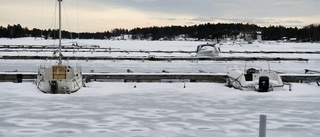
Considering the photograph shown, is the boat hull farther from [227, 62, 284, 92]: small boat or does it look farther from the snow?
the snow

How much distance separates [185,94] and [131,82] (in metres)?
5.13

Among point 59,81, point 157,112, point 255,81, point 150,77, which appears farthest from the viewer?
point 150,77

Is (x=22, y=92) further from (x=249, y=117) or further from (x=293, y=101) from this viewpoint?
(x=293, y=101)

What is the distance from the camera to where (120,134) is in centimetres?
845

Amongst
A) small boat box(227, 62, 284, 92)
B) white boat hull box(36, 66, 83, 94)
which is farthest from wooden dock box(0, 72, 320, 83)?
white boat hull box(36, 66, 83, 94)

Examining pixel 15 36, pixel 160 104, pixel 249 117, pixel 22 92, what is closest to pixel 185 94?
pixel 160 104

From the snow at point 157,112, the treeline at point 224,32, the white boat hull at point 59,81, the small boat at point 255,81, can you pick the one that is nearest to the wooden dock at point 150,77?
the small boat at point 255,81

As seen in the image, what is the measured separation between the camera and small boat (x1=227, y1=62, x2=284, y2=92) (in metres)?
15.9

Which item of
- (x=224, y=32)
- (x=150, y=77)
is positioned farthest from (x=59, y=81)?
(x=224, y=32)

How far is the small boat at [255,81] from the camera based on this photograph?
1593 cm

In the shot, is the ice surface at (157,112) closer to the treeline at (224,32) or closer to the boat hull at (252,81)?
the boat hull at (252,81)

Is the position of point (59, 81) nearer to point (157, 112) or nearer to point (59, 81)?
point (59, 81)

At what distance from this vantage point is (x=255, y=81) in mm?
16500

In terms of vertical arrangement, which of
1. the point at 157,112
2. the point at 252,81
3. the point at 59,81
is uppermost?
the point at 59,81
